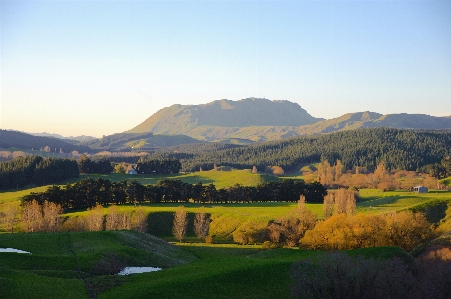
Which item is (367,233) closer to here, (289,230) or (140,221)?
(289,230)

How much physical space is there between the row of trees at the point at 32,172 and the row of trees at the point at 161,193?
158 ft

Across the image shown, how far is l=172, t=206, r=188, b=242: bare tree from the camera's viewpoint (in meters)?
109

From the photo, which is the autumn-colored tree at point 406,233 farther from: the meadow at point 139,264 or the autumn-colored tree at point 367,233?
the meadow at point 139,264

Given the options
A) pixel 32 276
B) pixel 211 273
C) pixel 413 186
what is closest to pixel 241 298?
pixel 211 273

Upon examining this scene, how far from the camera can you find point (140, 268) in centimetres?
6512

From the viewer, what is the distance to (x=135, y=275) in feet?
183

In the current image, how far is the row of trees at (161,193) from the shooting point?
136637mm

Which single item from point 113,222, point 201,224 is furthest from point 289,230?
point 113,222

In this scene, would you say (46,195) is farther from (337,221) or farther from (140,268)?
(337,221)

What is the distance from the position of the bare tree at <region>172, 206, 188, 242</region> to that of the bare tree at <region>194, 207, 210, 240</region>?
3.25 m

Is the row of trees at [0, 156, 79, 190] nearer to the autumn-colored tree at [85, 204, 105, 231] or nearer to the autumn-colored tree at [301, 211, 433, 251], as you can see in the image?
the autumn-colored tree at [85, 204, 105, 231]

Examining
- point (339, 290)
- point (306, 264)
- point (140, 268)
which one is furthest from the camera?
point (140, 268)

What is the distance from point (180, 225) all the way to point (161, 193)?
4040cm

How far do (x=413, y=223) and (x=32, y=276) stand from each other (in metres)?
71.1
